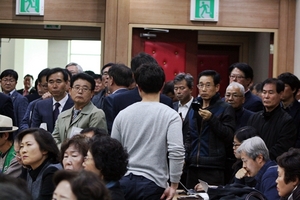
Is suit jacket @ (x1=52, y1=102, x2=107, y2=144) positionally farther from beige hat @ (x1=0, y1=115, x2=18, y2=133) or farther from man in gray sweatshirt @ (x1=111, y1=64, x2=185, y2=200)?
man in gray sweatshirt @ (x1=111, y1=64, x2=185, y2=200)

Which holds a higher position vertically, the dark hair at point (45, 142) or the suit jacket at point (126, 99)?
the suit jacket at point (126, 99)

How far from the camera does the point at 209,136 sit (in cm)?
605

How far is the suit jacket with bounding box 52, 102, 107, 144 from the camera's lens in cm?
578

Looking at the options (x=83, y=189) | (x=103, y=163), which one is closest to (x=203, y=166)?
(x=103, y=163)

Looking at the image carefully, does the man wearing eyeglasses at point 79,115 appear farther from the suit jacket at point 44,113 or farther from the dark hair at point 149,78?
the dark hair at point 149,78

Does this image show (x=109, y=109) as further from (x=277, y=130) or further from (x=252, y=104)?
(x=252, y=104)

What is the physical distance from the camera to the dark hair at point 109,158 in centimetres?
383

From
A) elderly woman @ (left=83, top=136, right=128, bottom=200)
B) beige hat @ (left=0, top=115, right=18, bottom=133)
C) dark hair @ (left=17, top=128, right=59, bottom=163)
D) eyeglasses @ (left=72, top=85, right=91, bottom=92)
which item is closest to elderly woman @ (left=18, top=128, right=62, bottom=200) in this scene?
dark hair @ (left=17, top=128, right=59, bottom=163)

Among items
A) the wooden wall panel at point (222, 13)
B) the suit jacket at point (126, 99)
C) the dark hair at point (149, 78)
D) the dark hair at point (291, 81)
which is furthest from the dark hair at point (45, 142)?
the wooden wall panel at point (222, 13)

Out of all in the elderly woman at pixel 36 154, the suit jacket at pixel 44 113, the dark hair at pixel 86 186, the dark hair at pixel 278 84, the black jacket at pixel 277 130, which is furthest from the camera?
the suit jacket at pixel 44 113

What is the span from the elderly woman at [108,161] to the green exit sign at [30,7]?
6.01 m

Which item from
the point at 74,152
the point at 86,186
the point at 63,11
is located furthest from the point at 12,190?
the point at 63,11

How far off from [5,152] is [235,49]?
7.46 m

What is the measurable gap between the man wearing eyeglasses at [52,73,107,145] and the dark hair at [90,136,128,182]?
5.91ft
